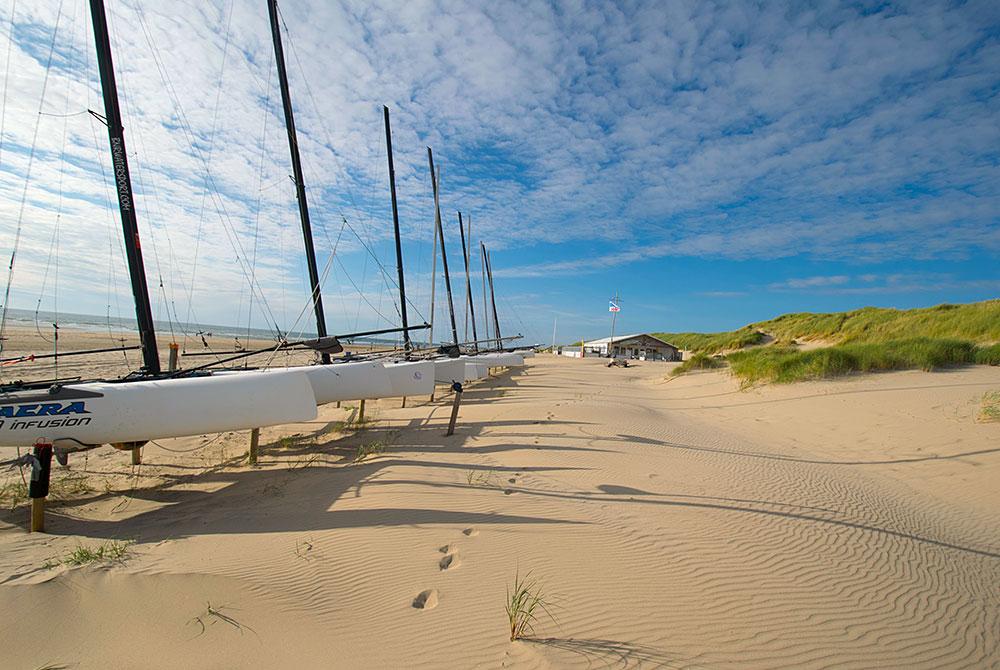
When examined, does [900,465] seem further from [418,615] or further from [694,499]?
[418,615]

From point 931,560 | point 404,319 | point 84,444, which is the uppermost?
point 404,319

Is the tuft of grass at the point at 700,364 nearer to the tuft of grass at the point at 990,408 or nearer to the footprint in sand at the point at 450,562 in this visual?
the tuft of grass at the point at 990,408

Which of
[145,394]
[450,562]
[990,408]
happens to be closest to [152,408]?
[145,394]

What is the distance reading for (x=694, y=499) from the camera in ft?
17.9

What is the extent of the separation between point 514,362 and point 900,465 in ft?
81.3

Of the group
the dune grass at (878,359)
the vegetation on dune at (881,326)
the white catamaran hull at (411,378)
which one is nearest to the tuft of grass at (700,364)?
the vegetation on dune at (881,326)

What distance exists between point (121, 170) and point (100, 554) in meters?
6.18

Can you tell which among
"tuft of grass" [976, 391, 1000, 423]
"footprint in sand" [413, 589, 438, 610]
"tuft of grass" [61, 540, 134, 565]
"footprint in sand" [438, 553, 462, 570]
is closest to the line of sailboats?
"tuft of grass" [61, 540, 134, 565]

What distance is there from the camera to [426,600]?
324 centimetres

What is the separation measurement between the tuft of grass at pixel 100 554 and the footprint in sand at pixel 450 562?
2.57 metres

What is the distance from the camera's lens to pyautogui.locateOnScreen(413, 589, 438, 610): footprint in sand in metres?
3.15

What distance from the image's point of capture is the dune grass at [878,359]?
1365 centimetres

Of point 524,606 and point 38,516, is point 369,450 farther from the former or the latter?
point 524,606

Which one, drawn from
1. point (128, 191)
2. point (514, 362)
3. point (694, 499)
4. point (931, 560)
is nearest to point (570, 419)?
point (694, 499)
